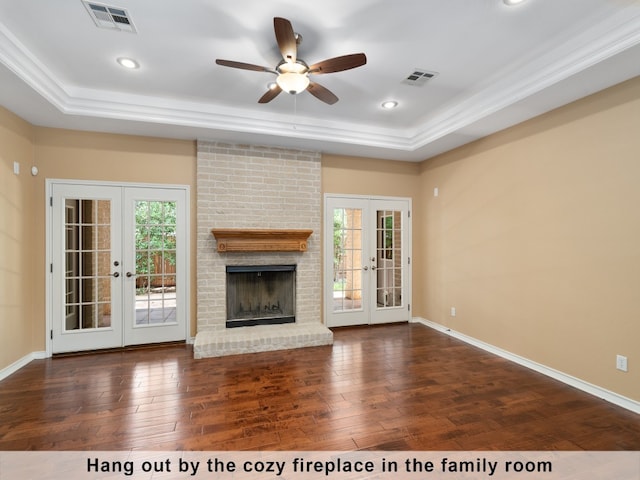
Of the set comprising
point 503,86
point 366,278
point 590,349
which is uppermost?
point 503,86

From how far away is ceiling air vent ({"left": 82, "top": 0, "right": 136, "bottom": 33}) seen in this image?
2.22 meters

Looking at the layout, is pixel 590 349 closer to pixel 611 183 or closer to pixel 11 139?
pixel 611 183

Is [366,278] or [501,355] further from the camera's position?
[366,278]

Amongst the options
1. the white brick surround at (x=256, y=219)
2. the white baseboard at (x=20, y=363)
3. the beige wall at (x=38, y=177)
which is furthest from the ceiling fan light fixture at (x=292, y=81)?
the white baseboard at (x=20, y=363)

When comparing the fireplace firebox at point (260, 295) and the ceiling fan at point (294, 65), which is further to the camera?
the fireplace firebox at point (260, 295)

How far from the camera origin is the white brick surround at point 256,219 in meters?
4.21

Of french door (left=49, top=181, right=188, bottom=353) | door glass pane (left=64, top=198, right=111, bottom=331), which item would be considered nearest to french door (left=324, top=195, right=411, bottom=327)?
french door (left=49, top=181, right=188, bottom=353)

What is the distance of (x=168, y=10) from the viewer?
2254 mm

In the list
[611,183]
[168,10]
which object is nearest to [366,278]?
[611,183]

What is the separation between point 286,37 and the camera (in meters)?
2.16

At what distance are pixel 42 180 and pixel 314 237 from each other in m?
3.50

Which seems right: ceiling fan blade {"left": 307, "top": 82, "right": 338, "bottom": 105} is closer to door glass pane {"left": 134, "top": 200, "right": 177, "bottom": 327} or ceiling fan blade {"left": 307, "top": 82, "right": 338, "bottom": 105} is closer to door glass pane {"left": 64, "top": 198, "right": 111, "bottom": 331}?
door glass pane {"left": 134, "top": 200, "right": 177, "bottom": 327}

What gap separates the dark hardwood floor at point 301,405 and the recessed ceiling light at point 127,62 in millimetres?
3081

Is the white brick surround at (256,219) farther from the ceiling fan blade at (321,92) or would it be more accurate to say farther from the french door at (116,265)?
the ceiling fan blade at (321,92)
